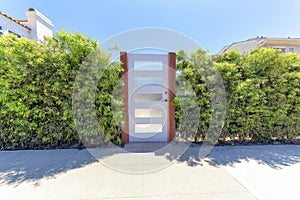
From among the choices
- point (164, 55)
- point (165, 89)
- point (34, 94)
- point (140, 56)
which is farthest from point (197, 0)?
point (34, 94)

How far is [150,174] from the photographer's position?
7.00 ft

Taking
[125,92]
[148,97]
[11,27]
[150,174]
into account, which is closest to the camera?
[150,174]

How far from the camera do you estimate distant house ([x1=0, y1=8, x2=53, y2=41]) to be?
502 cm

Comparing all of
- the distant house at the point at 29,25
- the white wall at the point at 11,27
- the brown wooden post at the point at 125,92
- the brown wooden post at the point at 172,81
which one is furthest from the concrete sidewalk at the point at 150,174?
the distant house at the point at 29,25

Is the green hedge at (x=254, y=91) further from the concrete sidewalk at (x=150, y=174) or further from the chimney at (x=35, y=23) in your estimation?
the chimney at (x=35, y=23)

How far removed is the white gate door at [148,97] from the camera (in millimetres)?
3428

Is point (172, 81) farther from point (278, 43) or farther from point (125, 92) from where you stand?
point (278, 43)

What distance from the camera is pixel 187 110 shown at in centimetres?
336

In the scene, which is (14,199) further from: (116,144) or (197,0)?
(197,0)

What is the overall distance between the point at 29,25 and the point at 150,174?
323 inches

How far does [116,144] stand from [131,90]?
1396 mm

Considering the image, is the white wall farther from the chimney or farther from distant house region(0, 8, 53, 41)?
the chimney

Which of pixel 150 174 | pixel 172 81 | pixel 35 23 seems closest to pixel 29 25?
pixel 35 23

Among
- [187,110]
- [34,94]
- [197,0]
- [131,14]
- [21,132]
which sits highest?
[197,0]
